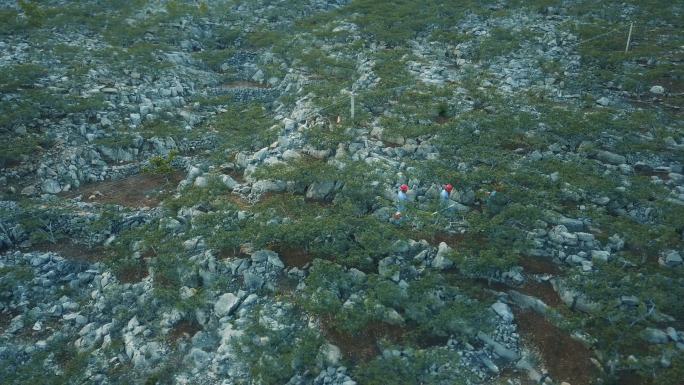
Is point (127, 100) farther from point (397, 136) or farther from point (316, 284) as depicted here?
point (316, 284)

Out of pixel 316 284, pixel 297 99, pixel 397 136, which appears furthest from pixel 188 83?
pixel 316 284

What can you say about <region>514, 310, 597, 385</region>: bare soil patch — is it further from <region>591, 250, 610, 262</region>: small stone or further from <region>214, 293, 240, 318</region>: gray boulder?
<region>214, 293, 240, 318</region>: gray boulder

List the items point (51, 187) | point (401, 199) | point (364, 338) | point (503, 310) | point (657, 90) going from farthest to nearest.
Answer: point (657, 90) → point (51, 187) → point (401, 199) → point (503, 310) → point (364, 338)

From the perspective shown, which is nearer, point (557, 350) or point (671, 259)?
point (557, 350)

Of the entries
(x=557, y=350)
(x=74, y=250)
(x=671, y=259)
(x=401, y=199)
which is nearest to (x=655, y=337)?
(x=557, y=350)

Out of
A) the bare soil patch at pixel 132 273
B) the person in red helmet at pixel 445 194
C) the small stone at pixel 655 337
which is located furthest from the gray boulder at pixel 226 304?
the small stone at pixel 655 337

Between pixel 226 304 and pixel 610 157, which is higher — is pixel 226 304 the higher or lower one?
the lower one

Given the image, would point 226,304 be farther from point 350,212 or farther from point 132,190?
point 132,190
